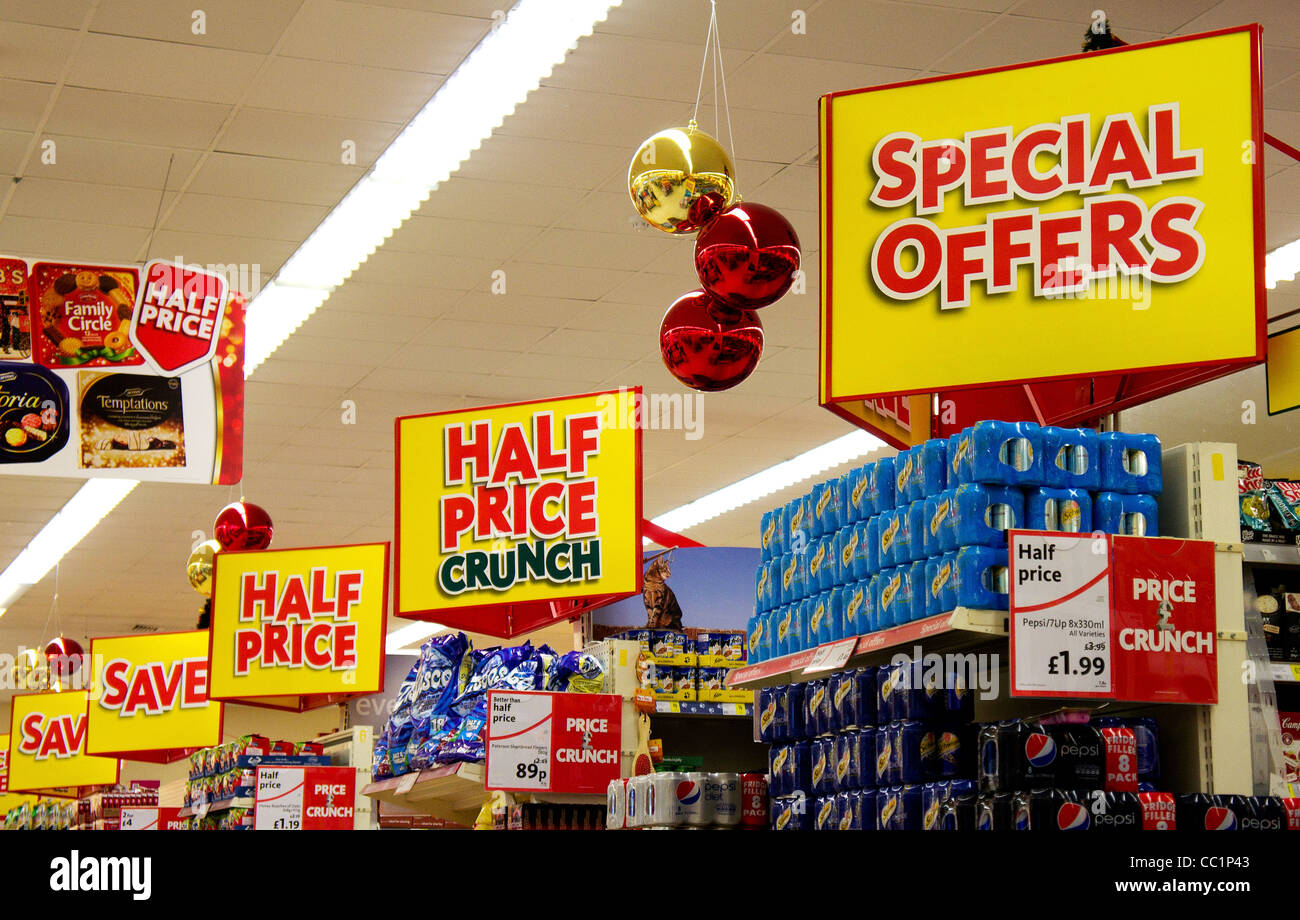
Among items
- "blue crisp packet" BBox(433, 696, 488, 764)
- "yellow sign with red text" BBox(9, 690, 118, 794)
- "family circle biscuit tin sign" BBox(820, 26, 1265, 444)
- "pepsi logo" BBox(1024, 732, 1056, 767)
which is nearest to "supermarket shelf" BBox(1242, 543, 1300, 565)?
"family circle biscuit tin sign" BBox(820, 26, 1265, 444)

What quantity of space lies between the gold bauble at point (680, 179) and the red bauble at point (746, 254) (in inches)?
3.0

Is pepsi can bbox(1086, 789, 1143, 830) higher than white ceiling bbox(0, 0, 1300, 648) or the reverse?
the reverse

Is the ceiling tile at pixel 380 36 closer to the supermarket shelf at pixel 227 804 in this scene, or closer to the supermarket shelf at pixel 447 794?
the supermarket shelf at pixel 447 794

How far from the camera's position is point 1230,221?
375 centimetres

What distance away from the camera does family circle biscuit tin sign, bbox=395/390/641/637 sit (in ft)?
21.5

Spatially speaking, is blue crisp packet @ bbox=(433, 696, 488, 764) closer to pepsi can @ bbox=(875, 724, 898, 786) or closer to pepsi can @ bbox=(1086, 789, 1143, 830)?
pepsi can @ bbox=(875, 724, 898, 786)

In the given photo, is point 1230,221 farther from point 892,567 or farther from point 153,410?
point 153,410

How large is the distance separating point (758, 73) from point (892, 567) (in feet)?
11.8

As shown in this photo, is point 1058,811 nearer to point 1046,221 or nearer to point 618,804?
point 1046,221

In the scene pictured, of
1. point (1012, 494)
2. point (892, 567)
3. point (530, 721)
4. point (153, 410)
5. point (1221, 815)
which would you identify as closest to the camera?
point (1221, 815)

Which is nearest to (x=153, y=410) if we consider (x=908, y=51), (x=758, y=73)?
(x=758, y=73)

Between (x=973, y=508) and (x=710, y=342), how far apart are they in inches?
68.8

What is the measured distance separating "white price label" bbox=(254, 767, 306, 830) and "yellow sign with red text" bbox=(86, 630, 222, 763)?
2.44 m

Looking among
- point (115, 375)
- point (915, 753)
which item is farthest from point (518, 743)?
point (115, 375)
